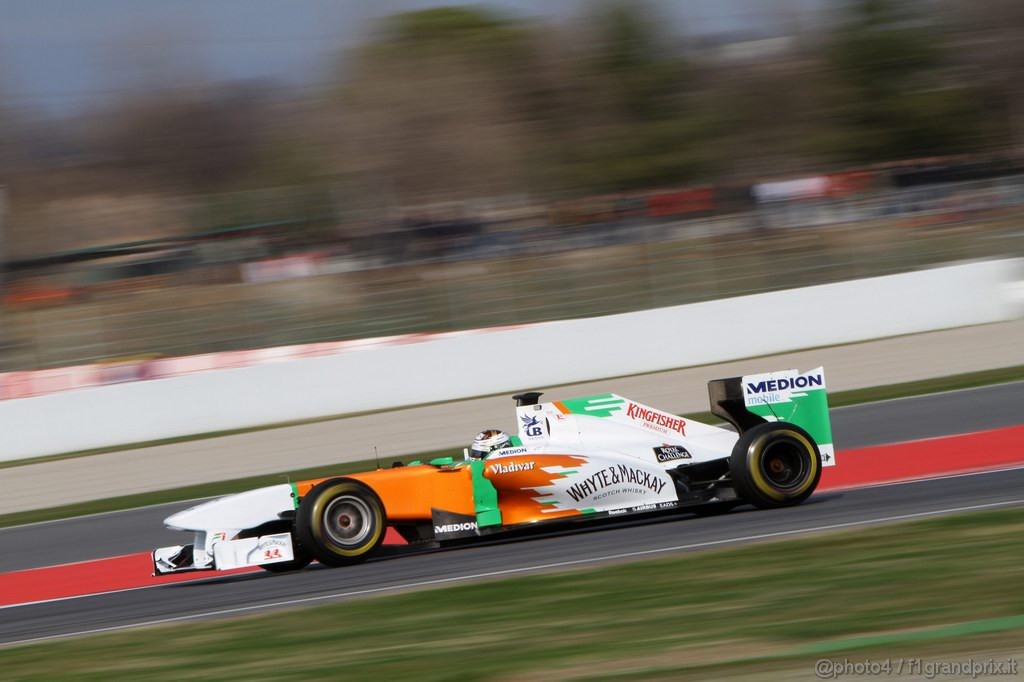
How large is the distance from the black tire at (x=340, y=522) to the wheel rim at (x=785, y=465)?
2.55m

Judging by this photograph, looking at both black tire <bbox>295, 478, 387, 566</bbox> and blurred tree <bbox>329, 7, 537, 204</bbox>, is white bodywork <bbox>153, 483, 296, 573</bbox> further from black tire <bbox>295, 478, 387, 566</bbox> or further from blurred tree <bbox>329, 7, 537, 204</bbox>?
blurred tree <bbox>329, 7, 537, 204</bbox>

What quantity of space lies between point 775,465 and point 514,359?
34.3 feet

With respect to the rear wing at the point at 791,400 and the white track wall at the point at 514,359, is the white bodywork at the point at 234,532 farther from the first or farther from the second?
the white track wall at the point at 514,359

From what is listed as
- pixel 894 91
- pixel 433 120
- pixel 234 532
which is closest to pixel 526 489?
pixel 234 532

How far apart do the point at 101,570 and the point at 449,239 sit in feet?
54.3

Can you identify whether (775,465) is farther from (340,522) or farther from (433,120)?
(433,120)

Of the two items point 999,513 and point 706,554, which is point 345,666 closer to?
point 706,554

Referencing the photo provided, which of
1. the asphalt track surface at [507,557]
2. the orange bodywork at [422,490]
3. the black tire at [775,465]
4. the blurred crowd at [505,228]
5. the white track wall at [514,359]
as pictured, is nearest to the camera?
A: the asphalt track surface at [507,557]

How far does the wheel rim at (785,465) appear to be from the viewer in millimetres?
8188

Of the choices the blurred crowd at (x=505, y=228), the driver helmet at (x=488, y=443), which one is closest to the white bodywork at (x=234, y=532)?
the driver helmet at (x=488, y=443)

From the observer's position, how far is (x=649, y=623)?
557cm

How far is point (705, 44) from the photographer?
42.7 m

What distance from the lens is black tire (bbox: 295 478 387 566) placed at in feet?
25.1
